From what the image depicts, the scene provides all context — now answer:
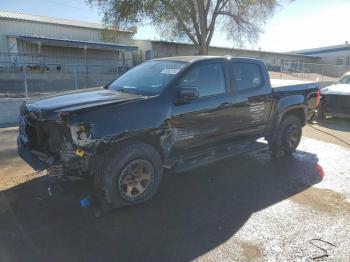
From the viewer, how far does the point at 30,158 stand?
4.08m

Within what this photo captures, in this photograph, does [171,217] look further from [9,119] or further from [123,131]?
[9,119]

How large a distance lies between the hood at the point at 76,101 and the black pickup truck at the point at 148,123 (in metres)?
0.01

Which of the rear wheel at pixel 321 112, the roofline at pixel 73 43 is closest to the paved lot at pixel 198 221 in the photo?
the rear wheel at pixel 321 112

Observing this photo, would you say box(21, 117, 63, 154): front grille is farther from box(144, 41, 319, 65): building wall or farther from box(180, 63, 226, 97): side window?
box(144, 41, 319, 65): building wall

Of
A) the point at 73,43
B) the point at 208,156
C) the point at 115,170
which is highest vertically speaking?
the point at 73,43

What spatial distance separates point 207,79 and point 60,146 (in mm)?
2347

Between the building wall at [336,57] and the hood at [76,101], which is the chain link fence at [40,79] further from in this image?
the building wall at [336,57]

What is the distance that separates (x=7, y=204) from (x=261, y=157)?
180 inches

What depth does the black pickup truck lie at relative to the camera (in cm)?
369

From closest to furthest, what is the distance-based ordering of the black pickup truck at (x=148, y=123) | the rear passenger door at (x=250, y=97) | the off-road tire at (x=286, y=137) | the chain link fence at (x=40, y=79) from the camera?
1. the black pickup truck at (x=148, y=123)
2. the rear passenger door at (x=250, y=97)
3. the off-road tire at (x=286, y=137)
4. the chain link fence at (x=40, y=79)

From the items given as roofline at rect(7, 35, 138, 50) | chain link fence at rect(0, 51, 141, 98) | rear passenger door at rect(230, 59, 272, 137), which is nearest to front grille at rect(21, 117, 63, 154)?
rear passenger door at rect(230, 59, 272, 137)

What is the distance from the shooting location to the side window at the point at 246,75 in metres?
5.30

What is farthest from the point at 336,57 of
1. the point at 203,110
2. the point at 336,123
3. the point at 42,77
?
the point at 203,110

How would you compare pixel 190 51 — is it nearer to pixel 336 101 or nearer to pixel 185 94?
pixel 336 101
